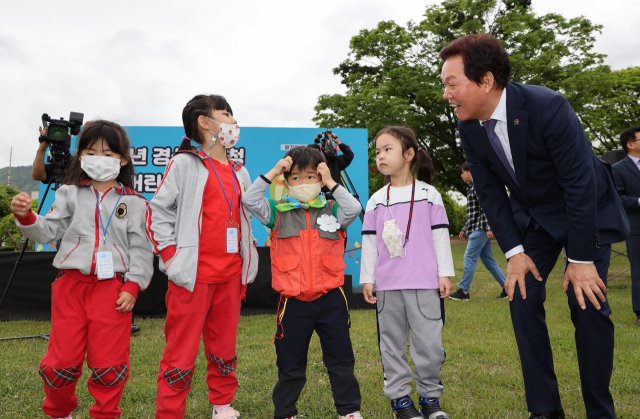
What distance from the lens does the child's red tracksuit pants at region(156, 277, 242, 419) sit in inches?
90.4

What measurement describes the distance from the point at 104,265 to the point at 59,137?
2.06 metres

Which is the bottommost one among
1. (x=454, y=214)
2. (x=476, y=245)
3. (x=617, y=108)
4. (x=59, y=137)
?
(x=476, y=245)

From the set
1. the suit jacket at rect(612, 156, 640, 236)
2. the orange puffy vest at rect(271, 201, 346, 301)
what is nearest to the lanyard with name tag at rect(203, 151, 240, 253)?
the orange puffy vest at rect(271, 201, 346, 301)

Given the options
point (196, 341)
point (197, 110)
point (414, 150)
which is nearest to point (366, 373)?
point (196, 341)

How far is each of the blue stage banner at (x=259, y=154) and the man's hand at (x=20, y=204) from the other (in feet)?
16.8

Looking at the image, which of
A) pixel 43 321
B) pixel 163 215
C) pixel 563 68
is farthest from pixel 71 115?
pixel 563 68

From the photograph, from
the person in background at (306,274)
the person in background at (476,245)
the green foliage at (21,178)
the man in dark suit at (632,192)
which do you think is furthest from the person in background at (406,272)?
the green foliage at (21,178)

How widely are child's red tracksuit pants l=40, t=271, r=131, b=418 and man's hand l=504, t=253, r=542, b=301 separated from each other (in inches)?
84.1

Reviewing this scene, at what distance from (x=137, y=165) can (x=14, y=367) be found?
4.44 metres

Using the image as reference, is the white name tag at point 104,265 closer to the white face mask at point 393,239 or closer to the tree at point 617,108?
the white face mask at point 393,239

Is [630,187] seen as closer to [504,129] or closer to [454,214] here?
[504,129]

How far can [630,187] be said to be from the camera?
547 cm

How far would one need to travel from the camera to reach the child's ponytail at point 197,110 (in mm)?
2666

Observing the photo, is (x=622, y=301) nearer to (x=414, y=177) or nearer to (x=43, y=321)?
(x=414, y=177)
